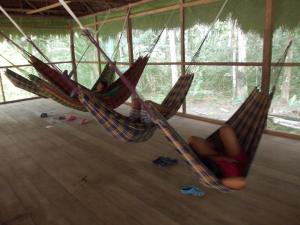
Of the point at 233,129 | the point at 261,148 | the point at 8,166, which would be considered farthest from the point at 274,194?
the point at 8,166

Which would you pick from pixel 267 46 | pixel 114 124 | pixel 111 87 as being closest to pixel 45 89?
pixel 111 87

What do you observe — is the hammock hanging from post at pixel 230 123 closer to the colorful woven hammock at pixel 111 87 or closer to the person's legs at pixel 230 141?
the person's legs at pixel 230 141

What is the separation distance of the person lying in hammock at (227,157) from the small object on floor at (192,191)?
0.34 m

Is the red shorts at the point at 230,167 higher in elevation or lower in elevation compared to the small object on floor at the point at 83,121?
higher

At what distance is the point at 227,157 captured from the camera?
175 centimetres

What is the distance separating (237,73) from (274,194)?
8.64 ft

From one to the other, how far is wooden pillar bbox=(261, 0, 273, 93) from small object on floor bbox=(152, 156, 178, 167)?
54.5 inches

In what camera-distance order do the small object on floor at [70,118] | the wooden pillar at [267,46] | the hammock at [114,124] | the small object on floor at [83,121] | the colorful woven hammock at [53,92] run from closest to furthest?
the hammock at [114,124] → the wooden pillar at [267,46] → the colorful woven hammock at [53,92] → the small object on floor at [83,121] → the small object on floor at [70,118]

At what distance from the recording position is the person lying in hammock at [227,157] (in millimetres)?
1435

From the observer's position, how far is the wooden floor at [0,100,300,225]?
67.4 inches

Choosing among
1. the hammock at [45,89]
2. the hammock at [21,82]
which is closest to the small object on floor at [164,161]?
A: the hammock at [45,89]

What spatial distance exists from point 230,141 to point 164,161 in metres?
0.82

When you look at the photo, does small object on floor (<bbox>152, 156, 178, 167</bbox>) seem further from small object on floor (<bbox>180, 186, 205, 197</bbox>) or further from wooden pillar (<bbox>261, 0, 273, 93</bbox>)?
wooden pillar (<bbox>261, 0, 273, 93</bbox>)

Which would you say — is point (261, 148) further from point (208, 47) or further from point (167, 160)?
point (208, 47)
